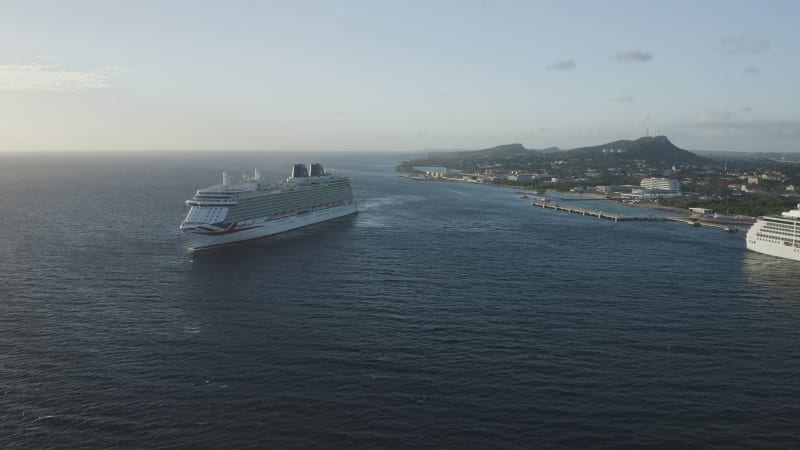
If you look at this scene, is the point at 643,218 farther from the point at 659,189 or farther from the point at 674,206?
the point at 659,189

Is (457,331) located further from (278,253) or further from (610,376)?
(278,253)

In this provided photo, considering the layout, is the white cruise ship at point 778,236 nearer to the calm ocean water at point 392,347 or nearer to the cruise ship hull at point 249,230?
the calm ocean water at point 392,347

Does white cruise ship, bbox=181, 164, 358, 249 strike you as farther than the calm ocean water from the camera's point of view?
Yes

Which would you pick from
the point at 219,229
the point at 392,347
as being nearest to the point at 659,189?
the point at 219,229

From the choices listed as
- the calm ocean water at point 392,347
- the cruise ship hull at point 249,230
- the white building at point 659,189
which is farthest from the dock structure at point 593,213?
the cruise ship hull at point 249,230

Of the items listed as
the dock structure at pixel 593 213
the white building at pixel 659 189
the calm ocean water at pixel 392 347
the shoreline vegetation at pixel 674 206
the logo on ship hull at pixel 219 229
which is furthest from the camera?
the white building at pixel 659 189

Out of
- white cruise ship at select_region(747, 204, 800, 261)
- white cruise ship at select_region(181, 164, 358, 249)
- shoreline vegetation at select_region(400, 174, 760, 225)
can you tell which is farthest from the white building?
white cruise ship at select_region(181, 164, 358, 249)

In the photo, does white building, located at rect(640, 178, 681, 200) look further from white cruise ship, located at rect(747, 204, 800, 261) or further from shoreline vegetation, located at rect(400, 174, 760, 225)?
white cruise ship, located at rect(747, 204, 800, 261)
